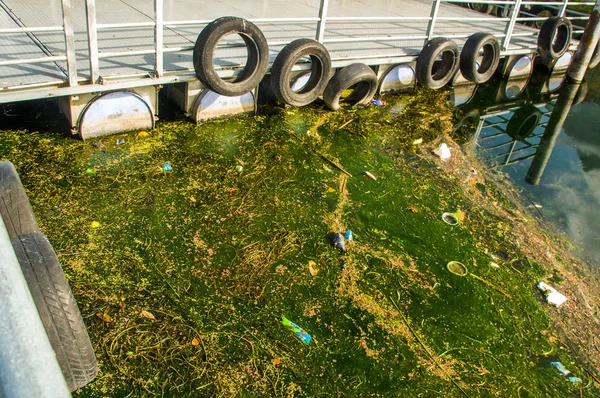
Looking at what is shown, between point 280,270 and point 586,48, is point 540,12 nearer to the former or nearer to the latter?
point 586,48

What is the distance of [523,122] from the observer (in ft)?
23.5

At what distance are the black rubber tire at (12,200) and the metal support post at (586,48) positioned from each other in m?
8.77

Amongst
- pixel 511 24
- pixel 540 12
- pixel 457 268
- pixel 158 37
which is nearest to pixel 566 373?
pixel 457 268

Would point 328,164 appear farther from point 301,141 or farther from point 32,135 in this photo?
point 32,135

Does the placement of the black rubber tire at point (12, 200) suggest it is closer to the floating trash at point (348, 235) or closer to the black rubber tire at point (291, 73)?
the floating trash at point (348, 235)

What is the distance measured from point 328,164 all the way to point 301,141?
51 centimetres

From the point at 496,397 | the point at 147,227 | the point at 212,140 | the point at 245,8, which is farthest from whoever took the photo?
the point at 245,8

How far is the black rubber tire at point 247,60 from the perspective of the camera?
5.00 m

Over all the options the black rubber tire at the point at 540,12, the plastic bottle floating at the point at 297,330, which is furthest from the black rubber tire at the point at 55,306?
the black rubber tire at the point at 540,12

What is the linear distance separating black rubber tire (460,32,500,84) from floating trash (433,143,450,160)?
1.95 m

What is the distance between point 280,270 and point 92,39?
2.68 meters

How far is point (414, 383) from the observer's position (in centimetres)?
310

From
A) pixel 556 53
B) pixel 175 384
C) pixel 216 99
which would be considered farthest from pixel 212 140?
pixel 556 53

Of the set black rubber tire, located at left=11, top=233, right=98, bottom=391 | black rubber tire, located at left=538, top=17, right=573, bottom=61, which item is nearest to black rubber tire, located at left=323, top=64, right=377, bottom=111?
black rubber tire, located at left=538, top=17, right=573, bottom=61
